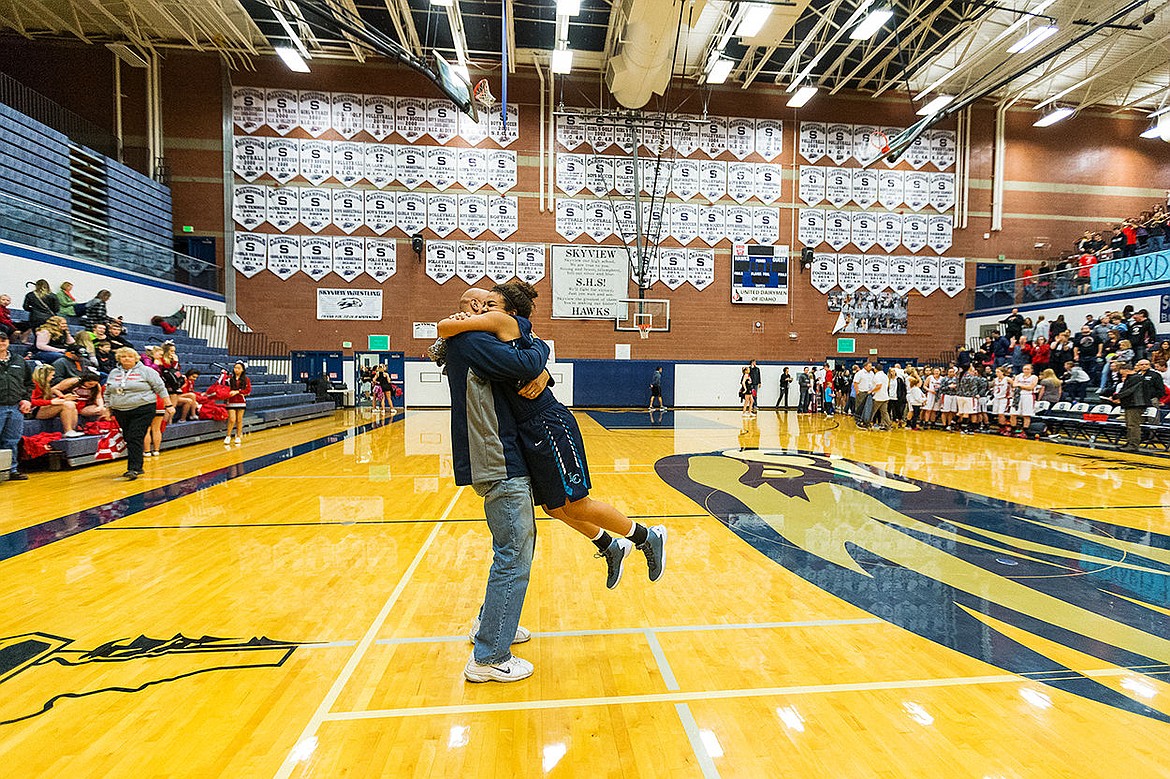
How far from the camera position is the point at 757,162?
21.0m

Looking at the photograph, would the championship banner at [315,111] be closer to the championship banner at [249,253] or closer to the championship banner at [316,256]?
the championship banner at [316,256]

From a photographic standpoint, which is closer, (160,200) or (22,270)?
(22,270)

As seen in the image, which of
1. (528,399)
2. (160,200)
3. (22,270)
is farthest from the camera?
(160,200)

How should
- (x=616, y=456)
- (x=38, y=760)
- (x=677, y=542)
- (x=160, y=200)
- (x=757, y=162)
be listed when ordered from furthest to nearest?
(x=757, y=162) < (x=160, y=200) < (x=616, y=456) < (x=677, y=542) < (x=38, y=760)

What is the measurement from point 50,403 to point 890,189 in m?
23.9

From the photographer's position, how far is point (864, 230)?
21.3 metres

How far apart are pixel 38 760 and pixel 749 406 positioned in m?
18.4

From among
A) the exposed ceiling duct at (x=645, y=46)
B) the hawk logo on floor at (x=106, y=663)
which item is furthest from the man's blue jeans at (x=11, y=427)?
the exposed ceiling duct at (x=645, y=46)

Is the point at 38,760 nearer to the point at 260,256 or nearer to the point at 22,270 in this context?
the point at 22,270

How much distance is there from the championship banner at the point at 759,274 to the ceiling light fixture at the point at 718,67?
561cm

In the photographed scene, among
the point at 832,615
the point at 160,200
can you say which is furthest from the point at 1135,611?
the point at 160,200

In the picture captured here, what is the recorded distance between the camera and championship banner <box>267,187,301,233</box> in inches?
760

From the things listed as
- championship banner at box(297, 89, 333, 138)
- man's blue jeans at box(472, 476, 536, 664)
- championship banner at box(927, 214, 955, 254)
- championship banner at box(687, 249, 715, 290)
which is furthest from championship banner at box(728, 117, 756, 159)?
man's blue jeans at box(472, 476, 536, 664)

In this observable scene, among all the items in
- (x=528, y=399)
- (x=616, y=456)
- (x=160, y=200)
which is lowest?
(x=616, y=456)
